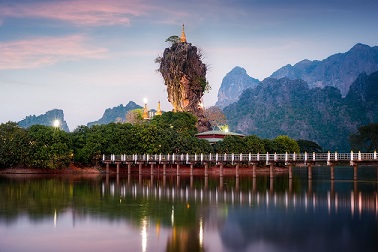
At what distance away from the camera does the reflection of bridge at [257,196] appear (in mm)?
41856

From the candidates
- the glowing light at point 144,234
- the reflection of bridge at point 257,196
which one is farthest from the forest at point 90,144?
the glowing light at point 144,234

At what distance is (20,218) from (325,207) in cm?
2043

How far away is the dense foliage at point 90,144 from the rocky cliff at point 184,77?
31523 mm

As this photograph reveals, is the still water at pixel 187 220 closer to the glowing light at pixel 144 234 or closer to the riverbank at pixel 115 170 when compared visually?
the glowing light at pixel 144 234

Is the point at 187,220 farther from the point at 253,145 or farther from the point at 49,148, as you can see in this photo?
the point at 253,145

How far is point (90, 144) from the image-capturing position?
3305 inches

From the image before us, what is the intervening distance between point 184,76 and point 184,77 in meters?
0.24

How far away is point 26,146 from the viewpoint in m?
81.6

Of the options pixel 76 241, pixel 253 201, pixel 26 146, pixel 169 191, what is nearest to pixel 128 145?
pixel 26 146

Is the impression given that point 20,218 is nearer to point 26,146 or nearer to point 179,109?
point 26,146

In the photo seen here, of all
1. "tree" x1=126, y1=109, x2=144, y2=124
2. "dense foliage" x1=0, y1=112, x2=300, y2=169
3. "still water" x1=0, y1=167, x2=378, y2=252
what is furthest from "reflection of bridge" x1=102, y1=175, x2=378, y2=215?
"tree" x1=126, y1=109, x2=144, y2=124

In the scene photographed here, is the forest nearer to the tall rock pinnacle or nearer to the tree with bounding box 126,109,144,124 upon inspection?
the tall rock pinnacle

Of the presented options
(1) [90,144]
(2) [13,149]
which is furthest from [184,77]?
(2) [13,149]

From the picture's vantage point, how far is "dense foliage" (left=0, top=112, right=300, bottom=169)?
80875 mm
